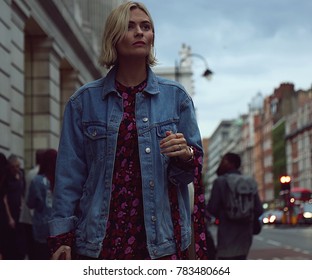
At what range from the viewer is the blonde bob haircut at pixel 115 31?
9.62 feet

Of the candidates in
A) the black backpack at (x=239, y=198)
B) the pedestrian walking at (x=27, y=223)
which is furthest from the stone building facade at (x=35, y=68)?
the black backpack at (x=239, y=198)

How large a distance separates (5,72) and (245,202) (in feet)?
26.9

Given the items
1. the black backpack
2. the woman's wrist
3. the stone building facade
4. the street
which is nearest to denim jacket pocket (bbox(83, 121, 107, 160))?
the woman's wrist

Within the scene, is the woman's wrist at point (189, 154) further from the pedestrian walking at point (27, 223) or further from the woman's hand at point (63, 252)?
the pedestrian walking at point (27, 223)

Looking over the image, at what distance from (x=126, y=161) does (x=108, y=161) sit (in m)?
0.06

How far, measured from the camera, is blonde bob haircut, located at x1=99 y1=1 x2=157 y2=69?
9.62ft

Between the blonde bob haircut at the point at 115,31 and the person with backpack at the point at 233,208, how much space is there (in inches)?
214

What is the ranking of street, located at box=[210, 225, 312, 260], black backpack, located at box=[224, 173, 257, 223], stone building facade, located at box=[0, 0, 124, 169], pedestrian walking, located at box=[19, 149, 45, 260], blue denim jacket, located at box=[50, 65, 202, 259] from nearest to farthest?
blue denim jacket, located at box=[50, 65, 202, 259], black backpack, located at box=[224, 173, 257, 223], pedestrian walking, located at box=[19, 149, 45, 260], stone building facade, located at box=[0, 0, 124, 169], street, located at box=[210, 225, 312, 260]

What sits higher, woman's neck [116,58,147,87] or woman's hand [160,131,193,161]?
woman's neck [116,58,147,87]

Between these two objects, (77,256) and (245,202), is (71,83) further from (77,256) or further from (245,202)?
(77,256)

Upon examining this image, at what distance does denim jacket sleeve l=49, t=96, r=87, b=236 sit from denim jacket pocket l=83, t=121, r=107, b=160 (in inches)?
1.7

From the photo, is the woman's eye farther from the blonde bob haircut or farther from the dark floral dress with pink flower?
the dark floral dress with pink flower

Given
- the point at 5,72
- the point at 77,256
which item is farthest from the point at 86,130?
the point at 5,72

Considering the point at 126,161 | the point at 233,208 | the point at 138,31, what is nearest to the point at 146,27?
the point at 138,31
